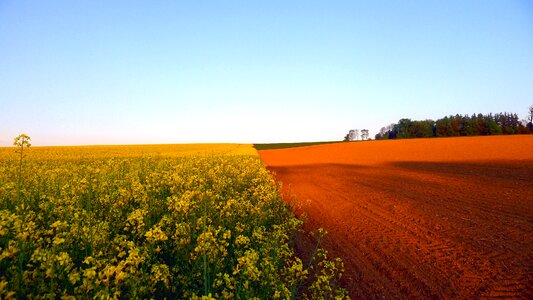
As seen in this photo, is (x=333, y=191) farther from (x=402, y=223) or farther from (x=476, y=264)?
(x=476, y=264)

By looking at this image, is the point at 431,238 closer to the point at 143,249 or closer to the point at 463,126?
the point at 143,249

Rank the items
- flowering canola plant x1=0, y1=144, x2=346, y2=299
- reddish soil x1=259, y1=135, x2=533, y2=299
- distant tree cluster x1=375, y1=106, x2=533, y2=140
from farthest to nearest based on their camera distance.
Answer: distant tree cluster x1=375, y1=106, x2=533, y2=140
reddish soil x1=259, y1=135, x2=533, y2=299
flowering canola plant x1=0, y1=144, x2=346, y2=299

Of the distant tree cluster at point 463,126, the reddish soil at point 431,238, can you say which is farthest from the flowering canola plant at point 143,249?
the distant tree cluster at point 463,126

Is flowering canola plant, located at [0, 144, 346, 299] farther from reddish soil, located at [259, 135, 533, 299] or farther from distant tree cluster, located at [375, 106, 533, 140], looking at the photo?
distant tree cluster, located at [375, 106, 533, 140]

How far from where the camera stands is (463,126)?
9119 cm

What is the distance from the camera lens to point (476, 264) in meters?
5.98

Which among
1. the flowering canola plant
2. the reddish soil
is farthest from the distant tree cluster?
the flowering canola plant

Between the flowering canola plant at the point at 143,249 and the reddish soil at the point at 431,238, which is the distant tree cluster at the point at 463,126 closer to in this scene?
the reddish soil at the point at 431,238

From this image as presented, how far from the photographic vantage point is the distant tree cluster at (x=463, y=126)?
83.7 m

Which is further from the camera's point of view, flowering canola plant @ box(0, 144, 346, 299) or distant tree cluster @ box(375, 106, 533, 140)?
distant tree cluster @ box(375, 106, 533, 140)

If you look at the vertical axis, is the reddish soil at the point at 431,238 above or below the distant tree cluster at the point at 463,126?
below

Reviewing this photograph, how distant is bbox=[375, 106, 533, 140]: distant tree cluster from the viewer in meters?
83.7

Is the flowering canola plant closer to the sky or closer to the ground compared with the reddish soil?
closer to the sky

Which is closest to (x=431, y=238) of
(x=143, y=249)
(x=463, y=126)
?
(x=143, y=249)
